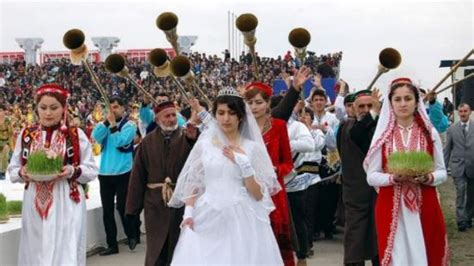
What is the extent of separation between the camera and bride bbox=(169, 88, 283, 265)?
5.88m

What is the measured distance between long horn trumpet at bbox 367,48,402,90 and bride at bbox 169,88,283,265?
5.04ft

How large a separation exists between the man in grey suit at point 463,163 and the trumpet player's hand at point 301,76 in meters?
5.11

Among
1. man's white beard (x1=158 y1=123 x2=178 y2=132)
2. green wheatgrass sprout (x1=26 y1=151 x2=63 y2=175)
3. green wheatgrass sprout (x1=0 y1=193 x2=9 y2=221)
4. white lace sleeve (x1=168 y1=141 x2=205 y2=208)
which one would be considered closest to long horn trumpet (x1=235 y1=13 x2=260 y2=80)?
white lace sleeve (x1=168 y1=141 x2=205 y2=208)

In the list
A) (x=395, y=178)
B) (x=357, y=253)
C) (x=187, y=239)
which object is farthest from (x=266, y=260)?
(x=357, y=253)

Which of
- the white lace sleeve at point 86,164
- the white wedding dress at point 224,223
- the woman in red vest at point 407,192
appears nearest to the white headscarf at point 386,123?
the woman in red vest at point 407,192

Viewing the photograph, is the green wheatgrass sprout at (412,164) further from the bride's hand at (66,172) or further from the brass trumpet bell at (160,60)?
the bride's hand at (66,172)

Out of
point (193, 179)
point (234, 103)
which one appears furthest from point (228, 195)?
point (234, 103)

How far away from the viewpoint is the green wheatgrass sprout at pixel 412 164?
6.20 m

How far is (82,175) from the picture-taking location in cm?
717

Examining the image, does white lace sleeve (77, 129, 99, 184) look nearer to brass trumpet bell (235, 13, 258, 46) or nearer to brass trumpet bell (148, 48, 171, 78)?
brass trumpet bell (148, 48, 171, 78)

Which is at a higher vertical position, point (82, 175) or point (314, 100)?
point (314, 100)

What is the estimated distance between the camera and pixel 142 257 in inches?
382

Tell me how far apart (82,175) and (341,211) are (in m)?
4.40

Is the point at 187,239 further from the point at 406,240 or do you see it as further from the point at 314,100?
the point at 314,100
